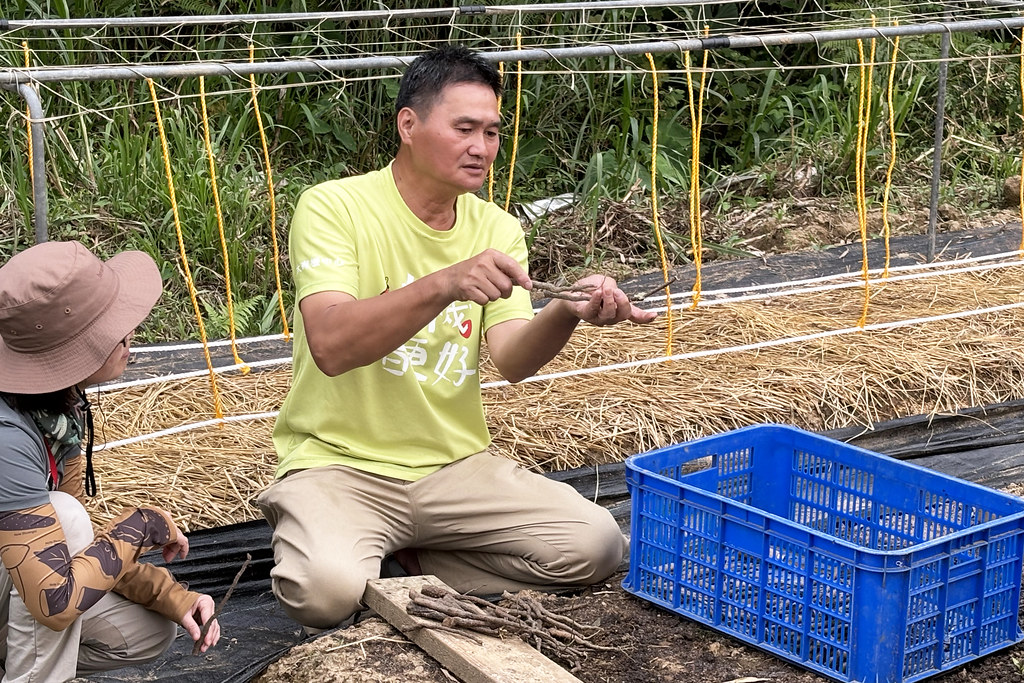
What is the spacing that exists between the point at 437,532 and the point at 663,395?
3.77 feet

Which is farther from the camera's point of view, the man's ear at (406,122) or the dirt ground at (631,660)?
the man's ear at (406,122)

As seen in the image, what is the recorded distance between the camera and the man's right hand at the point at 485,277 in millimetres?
2391

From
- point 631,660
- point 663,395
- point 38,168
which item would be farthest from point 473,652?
point 663,395

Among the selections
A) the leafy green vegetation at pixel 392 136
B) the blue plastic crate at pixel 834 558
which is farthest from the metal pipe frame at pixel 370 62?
the blue plastic crate at pixel 834 558

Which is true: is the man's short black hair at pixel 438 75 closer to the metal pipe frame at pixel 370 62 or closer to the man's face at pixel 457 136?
the man's face at pixel 457 136

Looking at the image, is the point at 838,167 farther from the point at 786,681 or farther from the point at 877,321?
the point at 786,681

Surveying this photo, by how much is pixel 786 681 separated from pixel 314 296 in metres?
1.26

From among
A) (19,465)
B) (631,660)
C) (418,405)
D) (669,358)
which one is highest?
(19,465)

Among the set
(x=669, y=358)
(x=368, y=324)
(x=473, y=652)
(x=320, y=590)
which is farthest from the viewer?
(x=669, y=358)

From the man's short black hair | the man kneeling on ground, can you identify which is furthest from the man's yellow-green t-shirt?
the man's short black hair

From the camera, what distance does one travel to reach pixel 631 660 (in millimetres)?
2592

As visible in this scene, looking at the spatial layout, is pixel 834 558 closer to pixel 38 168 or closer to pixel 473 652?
pixel 473 652

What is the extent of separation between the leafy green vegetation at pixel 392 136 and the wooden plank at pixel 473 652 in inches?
102

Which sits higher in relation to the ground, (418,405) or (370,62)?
(370,62)
